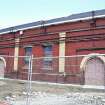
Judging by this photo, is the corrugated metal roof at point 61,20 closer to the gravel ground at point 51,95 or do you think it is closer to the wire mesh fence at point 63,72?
the wire mesh fence at point 63,72

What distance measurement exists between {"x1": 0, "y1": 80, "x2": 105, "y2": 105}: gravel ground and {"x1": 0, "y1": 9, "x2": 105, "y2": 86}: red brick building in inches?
51.4

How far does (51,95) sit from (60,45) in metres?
8.37

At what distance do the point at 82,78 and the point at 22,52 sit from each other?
883cm

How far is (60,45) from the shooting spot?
2198cm

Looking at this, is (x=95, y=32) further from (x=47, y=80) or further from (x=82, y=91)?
(x=82, y=91)

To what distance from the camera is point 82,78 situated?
1759 cm

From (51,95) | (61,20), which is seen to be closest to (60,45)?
(61,20)

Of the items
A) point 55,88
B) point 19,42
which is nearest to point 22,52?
point 19,42

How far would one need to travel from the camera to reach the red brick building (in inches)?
750

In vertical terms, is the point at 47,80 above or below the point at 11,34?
below

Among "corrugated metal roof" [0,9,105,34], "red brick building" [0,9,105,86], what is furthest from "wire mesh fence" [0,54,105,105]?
"corrugated metal roof" [0,9,105,34]

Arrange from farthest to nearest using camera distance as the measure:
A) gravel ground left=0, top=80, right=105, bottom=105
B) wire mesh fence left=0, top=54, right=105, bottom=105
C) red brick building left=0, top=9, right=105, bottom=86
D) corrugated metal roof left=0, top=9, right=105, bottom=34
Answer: corrugated metal roof left=0, top=9, right=105, bottom=34 → red brick building left=0, top=9, right=105, bottom=86 → wire mesh fence left=0, top=54, right=105, bottom=105 → gravel ground left=0, top=80, right=105, bottom=105

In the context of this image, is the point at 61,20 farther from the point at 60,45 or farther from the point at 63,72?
the point at 63,72

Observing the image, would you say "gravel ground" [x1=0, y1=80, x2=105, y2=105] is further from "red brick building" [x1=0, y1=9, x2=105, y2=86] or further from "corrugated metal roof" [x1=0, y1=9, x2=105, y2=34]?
"corrugated metal roof" [x1=0, y1=9, x2=105, y2=34]
